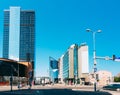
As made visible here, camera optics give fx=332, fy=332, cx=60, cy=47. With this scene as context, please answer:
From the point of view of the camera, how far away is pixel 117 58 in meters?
60.6

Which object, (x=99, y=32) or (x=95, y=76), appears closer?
(x=95, y=76)

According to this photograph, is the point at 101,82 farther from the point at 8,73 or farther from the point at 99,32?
the point at 99,32

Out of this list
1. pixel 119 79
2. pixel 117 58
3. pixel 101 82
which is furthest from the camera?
pixel 101 82

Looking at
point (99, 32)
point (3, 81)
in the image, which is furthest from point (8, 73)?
point (99, 32)

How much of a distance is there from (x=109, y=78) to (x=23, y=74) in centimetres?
5020

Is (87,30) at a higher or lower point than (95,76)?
higher

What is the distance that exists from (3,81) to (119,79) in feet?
214

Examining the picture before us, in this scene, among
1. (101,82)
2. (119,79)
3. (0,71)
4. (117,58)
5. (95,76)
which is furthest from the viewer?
(101,82)

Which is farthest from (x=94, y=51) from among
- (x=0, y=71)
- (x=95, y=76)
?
(x=0, y=71)

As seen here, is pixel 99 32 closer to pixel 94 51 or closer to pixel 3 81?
pixel 94 51

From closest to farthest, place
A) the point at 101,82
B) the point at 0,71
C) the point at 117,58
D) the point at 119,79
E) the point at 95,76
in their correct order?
the point at 95,76 < the point at 117,58 < the point at 0,71 < the point at 119,79 < the point at 101,82

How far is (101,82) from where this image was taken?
197500mm

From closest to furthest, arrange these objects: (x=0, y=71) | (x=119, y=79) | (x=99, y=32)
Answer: (x=99, y=32) < (x=0, y=71) < (x=119, y=79)

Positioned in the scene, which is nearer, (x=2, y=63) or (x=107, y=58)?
(x=107, y=58)
